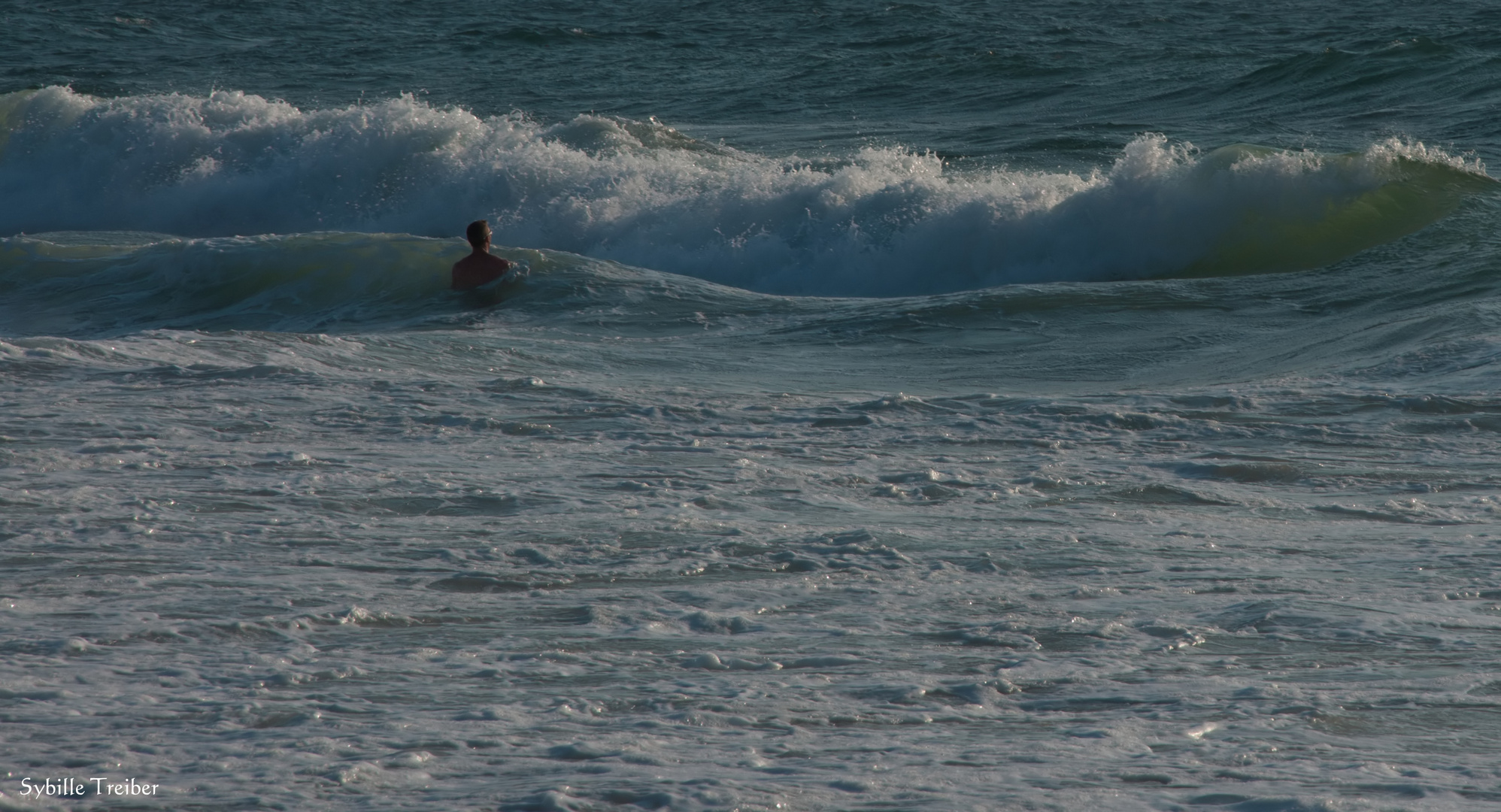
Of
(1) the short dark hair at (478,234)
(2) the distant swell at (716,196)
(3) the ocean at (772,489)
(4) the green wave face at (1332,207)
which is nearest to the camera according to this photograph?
(3) the ocean at (772,489)

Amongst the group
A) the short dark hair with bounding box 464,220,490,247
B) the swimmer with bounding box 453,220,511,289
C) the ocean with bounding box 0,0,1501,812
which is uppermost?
the short dark hair with bounding box 464,220,490,247

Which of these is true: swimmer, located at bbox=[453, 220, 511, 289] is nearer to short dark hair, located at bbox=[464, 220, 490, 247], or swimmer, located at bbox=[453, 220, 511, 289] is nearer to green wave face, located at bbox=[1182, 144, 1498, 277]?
short dark hair, located at bbox=[464, 220, 490, 247]

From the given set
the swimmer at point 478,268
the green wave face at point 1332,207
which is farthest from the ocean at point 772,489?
the swimmer at point 478,268

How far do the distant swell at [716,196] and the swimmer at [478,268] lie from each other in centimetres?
215

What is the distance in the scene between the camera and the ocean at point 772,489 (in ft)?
10.4

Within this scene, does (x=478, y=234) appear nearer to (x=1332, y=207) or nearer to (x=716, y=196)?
(x=716, y=196)

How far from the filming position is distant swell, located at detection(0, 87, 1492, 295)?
1151 centimetres

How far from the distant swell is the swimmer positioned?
7.06ft

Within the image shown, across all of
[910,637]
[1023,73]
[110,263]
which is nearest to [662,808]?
[910,637]

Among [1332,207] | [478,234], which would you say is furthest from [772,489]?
[1332,207]

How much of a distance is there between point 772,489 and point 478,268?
18.3 feet

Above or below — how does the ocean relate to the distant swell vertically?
below

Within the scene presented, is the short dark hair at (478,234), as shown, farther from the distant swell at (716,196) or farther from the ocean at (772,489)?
the distant swell at (716,196)

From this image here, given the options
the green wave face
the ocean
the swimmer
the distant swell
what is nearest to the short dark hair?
the swimmer
